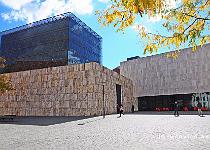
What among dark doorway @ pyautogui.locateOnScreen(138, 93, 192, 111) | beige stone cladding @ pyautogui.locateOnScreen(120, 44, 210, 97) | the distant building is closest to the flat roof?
the distant building

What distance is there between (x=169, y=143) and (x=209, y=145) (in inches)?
52.7

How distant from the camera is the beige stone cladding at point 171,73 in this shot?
48.6m

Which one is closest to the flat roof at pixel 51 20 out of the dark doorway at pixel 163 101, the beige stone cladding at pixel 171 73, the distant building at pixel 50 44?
the distant building at pixel 50 44

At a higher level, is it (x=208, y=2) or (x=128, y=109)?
(x=208, y=2)

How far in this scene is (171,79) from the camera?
52.3 m

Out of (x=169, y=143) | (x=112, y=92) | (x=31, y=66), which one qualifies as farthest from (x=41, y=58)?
(x=169, y=143)

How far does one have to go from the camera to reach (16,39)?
298 feet

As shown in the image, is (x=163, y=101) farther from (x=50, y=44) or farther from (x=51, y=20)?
(x=51, y=20)

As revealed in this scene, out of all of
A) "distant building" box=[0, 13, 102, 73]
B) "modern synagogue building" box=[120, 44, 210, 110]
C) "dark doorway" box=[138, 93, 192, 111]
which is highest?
"distant building" box=[0, 13, 102, 73]

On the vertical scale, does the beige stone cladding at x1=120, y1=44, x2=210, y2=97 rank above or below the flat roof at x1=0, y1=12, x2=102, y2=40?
below

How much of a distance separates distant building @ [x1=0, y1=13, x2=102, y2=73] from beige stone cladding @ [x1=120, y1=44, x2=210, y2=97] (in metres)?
25.3

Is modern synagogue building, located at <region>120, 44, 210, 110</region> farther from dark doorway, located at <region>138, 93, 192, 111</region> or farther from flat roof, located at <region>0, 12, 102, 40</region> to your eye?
flat roof, located at <region>0, 12, 102, 40</region>

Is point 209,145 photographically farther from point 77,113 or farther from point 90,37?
point 90,37

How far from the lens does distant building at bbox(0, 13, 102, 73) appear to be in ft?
254
